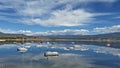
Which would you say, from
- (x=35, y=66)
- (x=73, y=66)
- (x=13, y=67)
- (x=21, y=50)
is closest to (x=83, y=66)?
(x=73, y=66)

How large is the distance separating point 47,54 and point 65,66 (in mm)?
22040

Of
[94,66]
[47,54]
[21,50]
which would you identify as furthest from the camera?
[21,50]

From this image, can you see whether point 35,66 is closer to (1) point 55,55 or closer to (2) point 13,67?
(2) point 13,67

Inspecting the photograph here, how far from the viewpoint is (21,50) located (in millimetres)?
92188

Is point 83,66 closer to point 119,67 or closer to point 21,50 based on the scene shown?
Result: point 119,67

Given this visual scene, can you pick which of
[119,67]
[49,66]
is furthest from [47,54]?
[119,67]

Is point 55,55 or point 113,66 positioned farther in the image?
point 55,55

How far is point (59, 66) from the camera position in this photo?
47656mm

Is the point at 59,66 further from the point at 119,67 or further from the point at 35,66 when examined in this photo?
the point at 119,67

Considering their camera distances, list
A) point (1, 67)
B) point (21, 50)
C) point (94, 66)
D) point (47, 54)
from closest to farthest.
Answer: point (1, 67)
point (94, 66)
point (47, 54)
point (21, 50)

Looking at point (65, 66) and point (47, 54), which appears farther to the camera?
point (47, 54)

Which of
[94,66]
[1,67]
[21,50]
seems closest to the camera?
[1,67]

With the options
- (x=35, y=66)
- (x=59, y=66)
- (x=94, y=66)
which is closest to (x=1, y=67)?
(x=35, y=66)

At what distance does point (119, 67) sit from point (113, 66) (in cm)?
167
